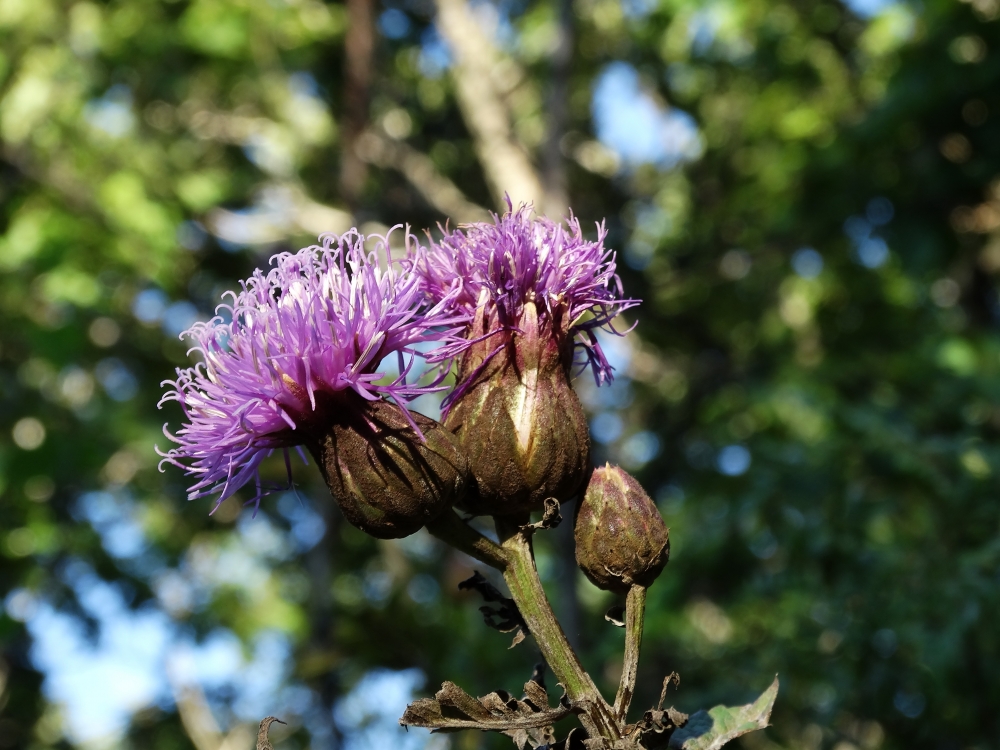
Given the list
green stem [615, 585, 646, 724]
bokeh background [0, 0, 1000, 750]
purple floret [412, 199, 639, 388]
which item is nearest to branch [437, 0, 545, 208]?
bokeh background [0, 0, 1000, 750]

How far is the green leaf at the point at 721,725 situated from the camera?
180cm

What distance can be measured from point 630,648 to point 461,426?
0.54m

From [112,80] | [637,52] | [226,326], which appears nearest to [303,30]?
[112,80]

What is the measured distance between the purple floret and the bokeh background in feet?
4.57

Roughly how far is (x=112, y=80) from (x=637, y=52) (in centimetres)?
553

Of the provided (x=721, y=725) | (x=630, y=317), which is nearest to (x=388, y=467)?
(x=721, y=725)

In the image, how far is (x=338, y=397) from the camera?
1.92 meters

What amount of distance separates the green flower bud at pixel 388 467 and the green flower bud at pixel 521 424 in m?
0.06

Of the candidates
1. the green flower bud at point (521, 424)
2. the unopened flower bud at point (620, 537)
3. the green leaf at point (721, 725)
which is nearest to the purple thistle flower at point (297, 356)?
the green flower bud at point (521, 424)

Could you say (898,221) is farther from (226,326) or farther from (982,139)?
(226,326)

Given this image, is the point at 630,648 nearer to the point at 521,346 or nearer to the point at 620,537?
the point at 620,537

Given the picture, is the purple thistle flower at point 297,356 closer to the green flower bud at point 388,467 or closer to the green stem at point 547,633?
the green flower bud at point 388,467

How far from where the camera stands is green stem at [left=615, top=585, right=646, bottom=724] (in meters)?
1.74

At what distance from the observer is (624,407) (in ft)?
36.8
